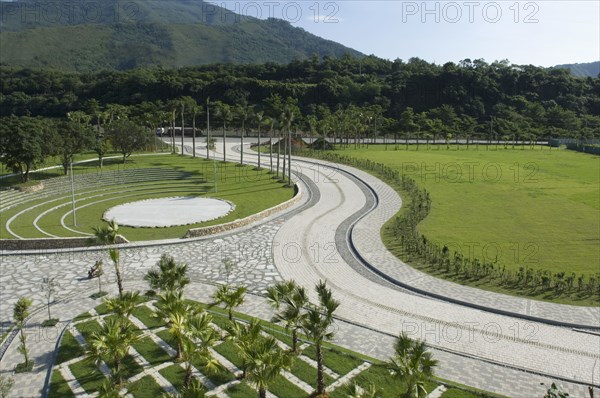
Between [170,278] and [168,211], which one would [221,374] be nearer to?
[170,278]

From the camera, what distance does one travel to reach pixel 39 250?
32.5 meters

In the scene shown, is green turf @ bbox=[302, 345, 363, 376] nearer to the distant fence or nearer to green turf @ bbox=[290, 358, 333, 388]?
green turf @ bbox=[290, 358, 333, 388]

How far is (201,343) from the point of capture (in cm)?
1680

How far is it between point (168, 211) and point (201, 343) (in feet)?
95.1

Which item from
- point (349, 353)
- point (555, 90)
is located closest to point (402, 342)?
point (349, 353)

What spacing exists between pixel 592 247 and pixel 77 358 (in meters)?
32.2

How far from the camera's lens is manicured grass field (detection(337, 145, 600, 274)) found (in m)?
32.3

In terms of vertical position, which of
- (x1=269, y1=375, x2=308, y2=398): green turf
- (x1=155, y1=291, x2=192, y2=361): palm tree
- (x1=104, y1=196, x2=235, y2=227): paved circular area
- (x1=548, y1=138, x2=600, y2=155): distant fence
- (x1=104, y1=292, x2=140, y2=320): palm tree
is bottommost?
(x1=269, y1=375, x2=308, y2=398): green turf

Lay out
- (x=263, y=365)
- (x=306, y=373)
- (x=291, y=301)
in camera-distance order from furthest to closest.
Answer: (x=306, y=373) → (x=291, y=301) → (x=263, y=365)

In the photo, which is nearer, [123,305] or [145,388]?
[145,388]

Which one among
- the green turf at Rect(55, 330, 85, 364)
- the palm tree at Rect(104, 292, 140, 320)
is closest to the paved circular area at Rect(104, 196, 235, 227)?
the green turf at Rect(55, 330, 85, 364)

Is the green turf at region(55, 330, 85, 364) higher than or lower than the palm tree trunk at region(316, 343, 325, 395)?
lower

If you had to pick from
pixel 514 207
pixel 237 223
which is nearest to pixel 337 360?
pixel 237 223

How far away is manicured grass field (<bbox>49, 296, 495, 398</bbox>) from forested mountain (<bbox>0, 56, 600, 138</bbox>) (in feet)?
320
